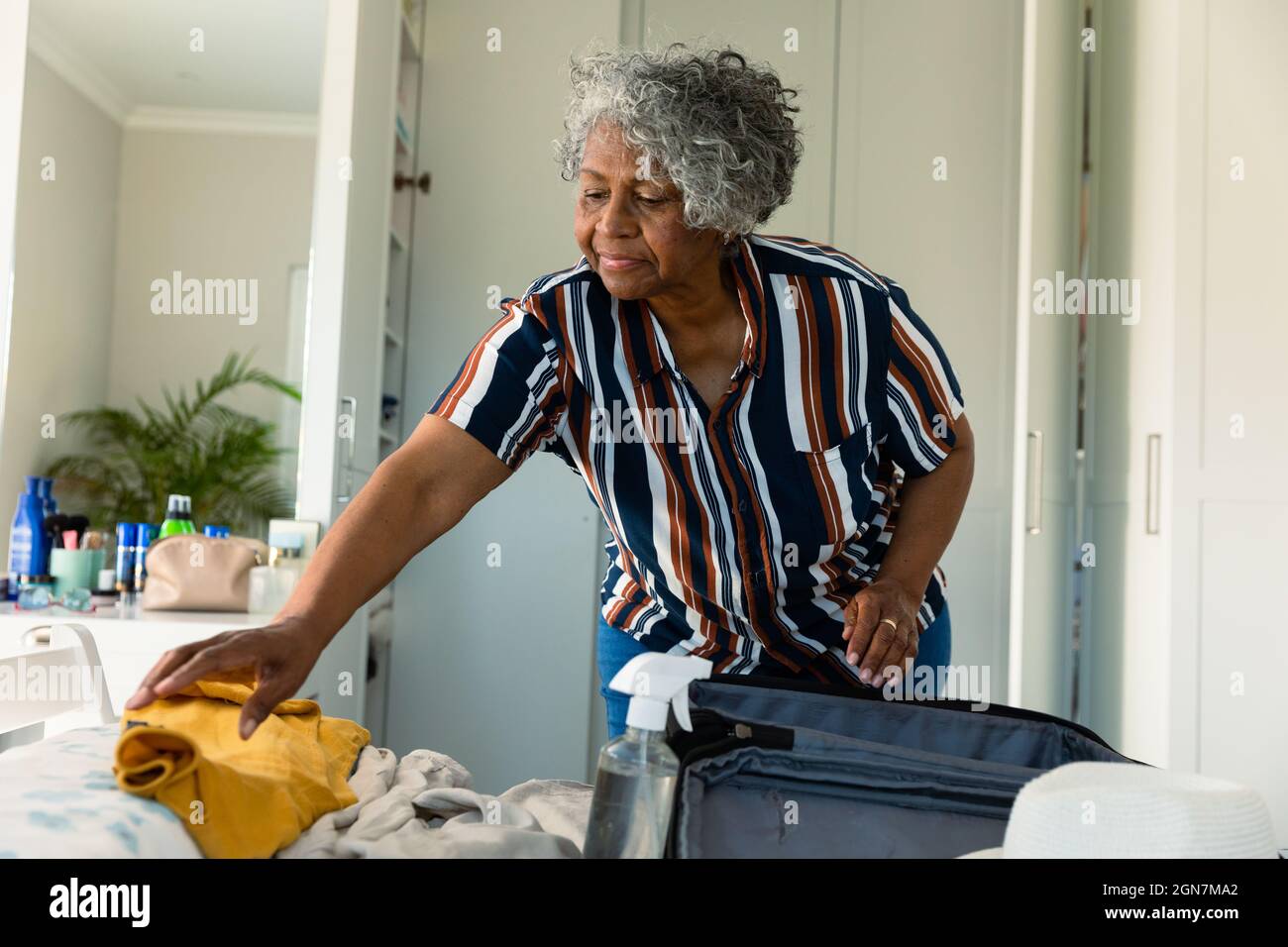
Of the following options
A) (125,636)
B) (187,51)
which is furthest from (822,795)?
(187,51)

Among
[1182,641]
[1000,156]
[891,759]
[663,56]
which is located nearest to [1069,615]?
[1182,641]

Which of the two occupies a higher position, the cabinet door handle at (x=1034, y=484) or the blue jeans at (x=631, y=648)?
the cabinet door handle at (x=1034, y=484)

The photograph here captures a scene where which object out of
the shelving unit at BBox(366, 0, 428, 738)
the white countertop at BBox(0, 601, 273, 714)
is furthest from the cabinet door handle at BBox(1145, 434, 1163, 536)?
the white countertop at BBox(0, 601, 273, 714)

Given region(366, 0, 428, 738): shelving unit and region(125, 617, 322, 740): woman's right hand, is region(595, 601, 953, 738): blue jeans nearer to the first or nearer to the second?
region(125, 617, 322, 740): woman's right hand

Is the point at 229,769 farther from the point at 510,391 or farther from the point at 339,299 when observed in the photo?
the point at 339,299

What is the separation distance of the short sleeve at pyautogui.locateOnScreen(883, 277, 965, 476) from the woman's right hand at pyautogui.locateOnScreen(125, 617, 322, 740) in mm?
748

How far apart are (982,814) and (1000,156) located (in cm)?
290

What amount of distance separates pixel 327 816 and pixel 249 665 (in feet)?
0.43

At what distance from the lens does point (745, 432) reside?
129 cm

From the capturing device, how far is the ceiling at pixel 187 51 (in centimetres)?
260

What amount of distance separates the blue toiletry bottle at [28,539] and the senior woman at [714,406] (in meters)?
1.62

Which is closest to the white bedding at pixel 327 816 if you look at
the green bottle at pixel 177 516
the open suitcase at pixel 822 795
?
the open suitcase at pixel 822 795

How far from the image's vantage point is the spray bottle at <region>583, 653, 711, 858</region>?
0.73 metres

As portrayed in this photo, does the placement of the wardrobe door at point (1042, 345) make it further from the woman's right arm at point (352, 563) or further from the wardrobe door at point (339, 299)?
the woman's right arm at point (352, 563)
